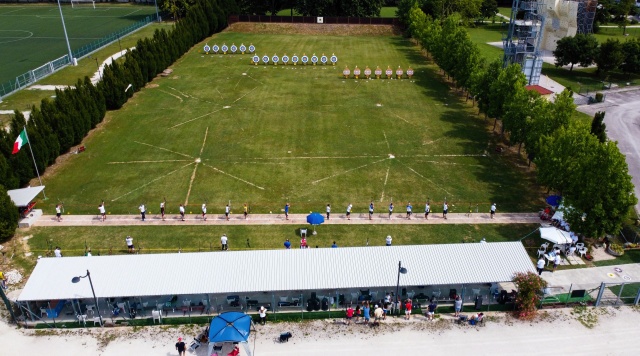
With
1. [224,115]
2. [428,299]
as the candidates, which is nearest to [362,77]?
[224,115]

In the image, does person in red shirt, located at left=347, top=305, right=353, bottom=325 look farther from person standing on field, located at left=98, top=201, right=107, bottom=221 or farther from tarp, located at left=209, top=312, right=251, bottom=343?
person standing on field, located at left=98, top=201, right=107, bottom=221

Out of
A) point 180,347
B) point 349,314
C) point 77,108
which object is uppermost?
point 77,108

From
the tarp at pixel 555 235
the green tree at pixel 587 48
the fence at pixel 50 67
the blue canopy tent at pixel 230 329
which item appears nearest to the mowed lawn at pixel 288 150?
the tarp at pixel 555 235

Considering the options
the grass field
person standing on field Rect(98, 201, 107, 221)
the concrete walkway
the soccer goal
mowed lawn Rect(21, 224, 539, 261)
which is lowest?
the concrete walkway

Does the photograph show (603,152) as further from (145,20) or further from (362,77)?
(145,20)

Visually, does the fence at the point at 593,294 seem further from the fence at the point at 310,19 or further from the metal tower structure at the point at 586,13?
the fence at the point at 310,19

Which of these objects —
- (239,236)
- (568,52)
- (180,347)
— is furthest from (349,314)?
(568,52)

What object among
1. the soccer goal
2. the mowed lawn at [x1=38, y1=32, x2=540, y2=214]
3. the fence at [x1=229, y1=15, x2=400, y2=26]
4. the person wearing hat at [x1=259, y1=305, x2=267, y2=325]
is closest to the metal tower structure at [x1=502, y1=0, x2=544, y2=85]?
the mowed lawn at [x1=38, y1=32, x2=540, y2=214]

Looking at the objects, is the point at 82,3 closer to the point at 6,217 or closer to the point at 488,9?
the point at 488,9
